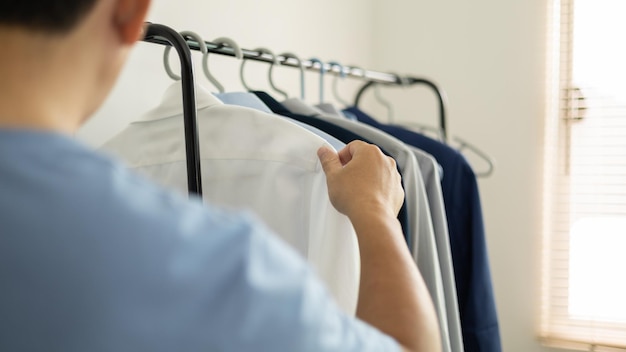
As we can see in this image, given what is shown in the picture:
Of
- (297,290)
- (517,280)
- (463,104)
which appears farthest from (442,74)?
(297,290)

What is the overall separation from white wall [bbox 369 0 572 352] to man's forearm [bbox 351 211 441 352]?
1670mm

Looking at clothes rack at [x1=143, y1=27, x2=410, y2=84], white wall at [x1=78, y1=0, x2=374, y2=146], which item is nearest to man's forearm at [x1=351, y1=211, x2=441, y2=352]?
clothes rack at [x1=143, y1=27, x2=410, y2=84]

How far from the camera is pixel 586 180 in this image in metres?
2.22

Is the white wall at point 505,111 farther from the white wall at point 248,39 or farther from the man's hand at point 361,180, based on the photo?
the man's hand at point 361,180

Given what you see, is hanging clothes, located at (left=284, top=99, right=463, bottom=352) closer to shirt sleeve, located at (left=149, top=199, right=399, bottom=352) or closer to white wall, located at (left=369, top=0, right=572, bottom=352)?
shirt sleeve, located at (left=149, top=199, right=399, bottom=352)

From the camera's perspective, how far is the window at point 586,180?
2176mm

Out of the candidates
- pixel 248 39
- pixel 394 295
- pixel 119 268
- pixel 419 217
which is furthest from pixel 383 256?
pixel 248 39

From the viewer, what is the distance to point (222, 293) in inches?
18.5

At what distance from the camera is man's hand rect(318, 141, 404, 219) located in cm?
84

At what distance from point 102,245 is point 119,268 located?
0.02m

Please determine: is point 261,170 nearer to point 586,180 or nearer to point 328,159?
point 328,159

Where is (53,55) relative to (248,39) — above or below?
below

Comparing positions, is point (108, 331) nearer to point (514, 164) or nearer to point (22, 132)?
point (22, 132)

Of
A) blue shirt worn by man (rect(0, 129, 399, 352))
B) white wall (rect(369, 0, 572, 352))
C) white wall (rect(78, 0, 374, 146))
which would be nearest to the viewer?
blue shirt worn by man (rect(0, 129, 399, 352))
